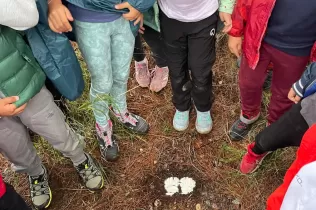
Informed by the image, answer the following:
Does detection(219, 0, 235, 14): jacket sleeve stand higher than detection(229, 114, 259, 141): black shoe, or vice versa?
detection(219, 0, 235, 14): jacket sleeve

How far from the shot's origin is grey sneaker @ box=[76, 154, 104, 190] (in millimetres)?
2434

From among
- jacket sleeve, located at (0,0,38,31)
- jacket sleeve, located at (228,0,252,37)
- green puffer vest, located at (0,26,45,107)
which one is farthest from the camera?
jacket sleeve, located at (228,0,252,37)

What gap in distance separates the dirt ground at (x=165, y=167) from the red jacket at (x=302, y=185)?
0.83 m

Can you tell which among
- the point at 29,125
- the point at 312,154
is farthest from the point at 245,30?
the point at 29,125

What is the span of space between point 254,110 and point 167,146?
600mm

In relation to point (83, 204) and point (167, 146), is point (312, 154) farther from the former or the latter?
point (83, 204)

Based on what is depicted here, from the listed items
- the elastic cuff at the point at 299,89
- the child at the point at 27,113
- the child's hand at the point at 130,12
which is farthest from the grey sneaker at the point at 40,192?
the elastic cuff at the point at 299,89

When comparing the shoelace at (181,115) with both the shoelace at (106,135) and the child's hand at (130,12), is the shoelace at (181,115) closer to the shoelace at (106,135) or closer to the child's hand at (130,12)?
the shoelace at (106,135)

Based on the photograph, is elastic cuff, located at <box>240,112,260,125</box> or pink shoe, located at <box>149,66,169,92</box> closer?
elastic cuff, located at <box>240,112,260,125</box>

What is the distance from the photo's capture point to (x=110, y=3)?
1858 millimetres

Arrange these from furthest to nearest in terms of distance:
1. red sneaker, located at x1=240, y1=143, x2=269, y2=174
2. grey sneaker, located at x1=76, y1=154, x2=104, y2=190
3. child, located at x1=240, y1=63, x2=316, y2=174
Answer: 1. grey sneaker, located at x1=76, y1=154, x2=104, y2=190
2. red sneaker, located at x1=240, y1=143, x2=269, y2=174
3. child, located at x1=240, y1=63, x2=316, y2=174

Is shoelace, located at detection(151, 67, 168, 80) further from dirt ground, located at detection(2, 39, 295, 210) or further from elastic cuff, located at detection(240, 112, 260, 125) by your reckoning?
elastic cuff, located at detection(240, 112, 260, 125)

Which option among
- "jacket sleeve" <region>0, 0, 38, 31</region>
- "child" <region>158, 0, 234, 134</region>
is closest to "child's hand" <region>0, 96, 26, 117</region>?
"jacket sleeve" <region>0, 0, 38, 31</region>

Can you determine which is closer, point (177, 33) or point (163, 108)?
point (177, 33)
